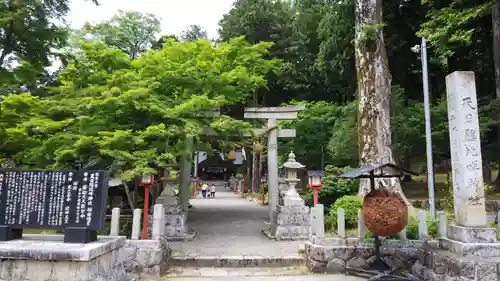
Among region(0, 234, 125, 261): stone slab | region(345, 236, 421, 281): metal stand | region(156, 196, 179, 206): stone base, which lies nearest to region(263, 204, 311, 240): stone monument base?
region(156, 196, 179, 206): stone base

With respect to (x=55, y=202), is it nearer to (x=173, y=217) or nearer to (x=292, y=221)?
(x=173, y=217)

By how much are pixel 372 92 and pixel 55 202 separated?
10.3 m

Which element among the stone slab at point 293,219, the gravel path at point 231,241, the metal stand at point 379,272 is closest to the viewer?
the metal stand at point 379,272

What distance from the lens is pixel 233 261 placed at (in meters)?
8.56

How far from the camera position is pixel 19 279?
5.29 meters

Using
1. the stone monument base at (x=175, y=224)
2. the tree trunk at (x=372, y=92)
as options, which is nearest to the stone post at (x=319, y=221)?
the tree trunk at (x=372, y=92)

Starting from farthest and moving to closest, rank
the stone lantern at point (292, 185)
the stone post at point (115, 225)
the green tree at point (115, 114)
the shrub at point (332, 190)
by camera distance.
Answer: the shrub at point (332, 190) < the stone lantern at point (292, 185) < the green tree at point (115, 114) < the stone post at point (115, 225)

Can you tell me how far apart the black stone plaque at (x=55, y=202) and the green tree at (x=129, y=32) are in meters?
18.2

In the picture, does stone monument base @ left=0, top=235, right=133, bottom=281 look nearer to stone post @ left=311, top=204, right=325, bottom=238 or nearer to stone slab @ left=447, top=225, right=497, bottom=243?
stone post @ left=311, top=204, right=325, bottom=238

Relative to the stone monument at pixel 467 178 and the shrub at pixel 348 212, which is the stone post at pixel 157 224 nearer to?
the shrub at pixel 348 212

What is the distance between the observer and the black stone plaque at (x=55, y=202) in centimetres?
565

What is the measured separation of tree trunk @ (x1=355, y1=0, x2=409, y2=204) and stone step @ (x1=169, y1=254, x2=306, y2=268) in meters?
4.47

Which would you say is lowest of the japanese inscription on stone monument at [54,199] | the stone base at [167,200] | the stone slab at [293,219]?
the stone slab at [293,219]

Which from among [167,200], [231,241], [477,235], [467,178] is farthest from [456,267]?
[167,200]
